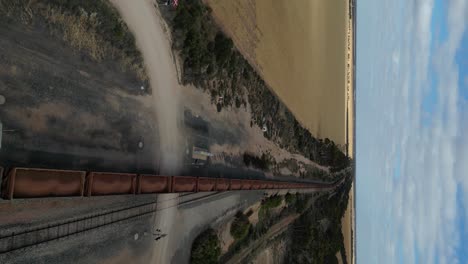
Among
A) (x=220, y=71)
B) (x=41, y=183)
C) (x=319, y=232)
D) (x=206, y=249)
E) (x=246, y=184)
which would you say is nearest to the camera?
(x=41, y=183)

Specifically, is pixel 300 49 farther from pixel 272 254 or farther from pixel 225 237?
pixel 225 237

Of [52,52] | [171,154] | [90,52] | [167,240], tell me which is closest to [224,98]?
[171,154]

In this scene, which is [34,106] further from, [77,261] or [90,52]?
[77,261]

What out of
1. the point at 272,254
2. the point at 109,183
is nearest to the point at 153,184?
the point at 109,183

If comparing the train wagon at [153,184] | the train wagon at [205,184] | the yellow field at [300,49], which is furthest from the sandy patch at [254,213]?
the train wagon at [153,184]

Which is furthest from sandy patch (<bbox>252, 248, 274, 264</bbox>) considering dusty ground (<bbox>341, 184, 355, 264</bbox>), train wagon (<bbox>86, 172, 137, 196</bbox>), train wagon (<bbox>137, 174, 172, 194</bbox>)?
dusty ground (<bbox>341, 184, 355, 264</bbox>)

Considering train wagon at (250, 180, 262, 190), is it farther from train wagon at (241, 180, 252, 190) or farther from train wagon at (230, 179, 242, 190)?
train wagon at (230, 179, 242, 190)

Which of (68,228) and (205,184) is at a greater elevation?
(205,184)

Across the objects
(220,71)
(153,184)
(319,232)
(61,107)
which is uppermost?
(220,71)
